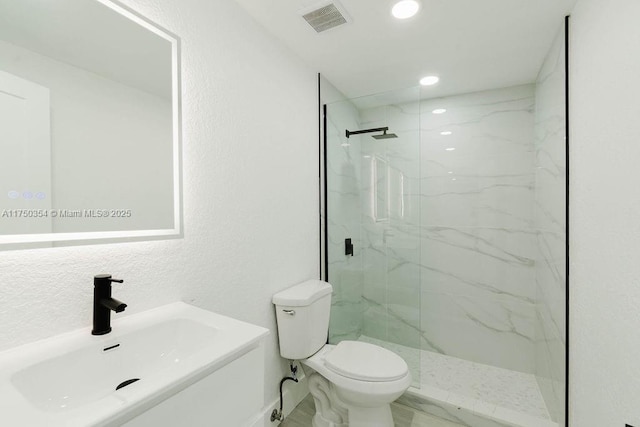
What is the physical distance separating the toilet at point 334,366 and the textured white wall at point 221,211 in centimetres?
13

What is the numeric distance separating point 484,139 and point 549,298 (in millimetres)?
1352

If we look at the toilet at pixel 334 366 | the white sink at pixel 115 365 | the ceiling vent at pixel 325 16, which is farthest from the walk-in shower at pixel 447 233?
the white sink at pixel 115 365

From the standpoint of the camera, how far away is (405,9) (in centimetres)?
154

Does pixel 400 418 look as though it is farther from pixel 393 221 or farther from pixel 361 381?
pixel 393 221

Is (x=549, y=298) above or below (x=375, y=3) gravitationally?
below

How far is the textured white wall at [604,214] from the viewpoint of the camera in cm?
98

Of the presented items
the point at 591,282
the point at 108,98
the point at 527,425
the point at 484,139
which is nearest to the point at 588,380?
the point at 591,282

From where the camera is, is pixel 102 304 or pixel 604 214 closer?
pixel 102 304

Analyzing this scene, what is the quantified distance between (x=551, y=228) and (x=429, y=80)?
4.64 feet

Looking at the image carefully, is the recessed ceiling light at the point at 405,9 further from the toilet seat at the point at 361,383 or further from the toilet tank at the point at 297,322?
the toilet seat at the point at 361,383

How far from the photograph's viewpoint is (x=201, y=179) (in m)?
1.33

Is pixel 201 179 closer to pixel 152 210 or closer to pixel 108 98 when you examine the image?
pixel 152 210

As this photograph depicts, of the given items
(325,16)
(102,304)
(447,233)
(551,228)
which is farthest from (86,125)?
(447,233)

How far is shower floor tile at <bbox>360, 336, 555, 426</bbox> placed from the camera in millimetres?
1874
